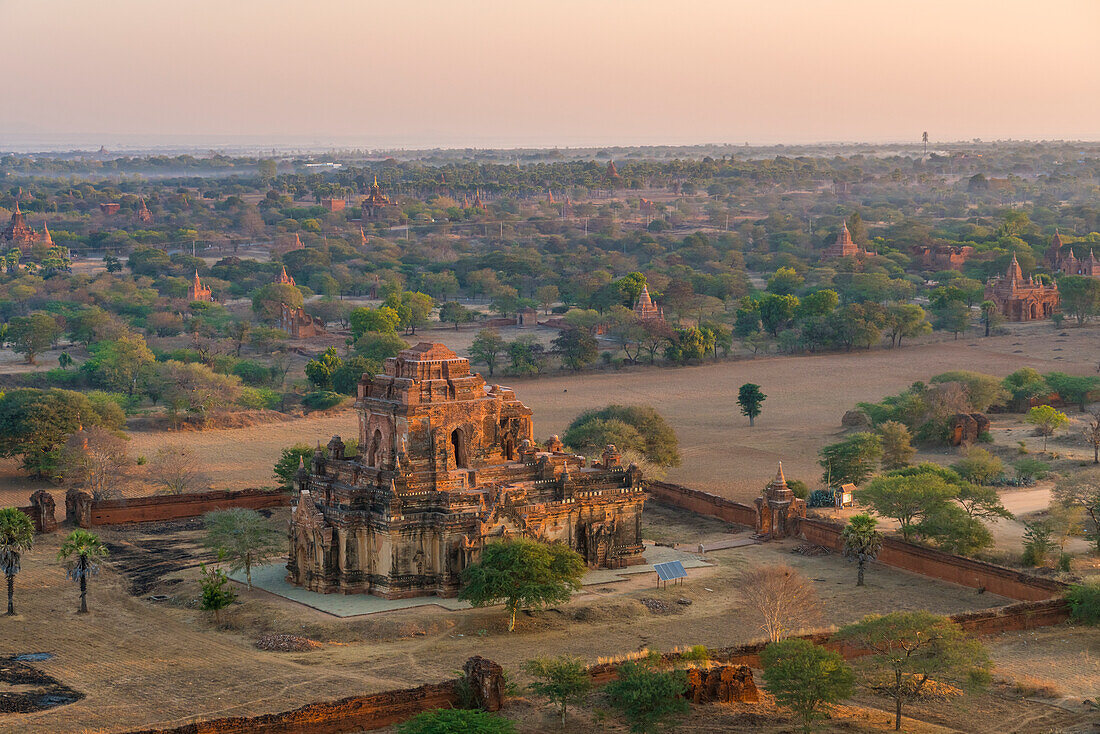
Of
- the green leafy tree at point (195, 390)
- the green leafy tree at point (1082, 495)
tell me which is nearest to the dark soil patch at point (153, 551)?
the green leafy tree at point (195, 390)

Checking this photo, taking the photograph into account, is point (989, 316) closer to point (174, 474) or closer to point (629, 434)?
point (629, 434)

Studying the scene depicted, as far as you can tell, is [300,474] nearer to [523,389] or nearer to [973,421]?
[973,421]

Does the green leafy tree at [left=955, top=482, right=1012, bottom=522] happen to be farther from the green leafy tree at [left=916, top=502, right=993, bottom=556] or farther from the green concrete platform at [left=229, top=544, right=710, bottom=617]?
the green concrete platform at [left=229, top=544, right=710, bottom=617]

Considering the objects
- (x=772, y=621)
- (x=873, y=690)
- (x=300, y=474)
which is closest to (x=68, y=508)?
(x=300, y=474)

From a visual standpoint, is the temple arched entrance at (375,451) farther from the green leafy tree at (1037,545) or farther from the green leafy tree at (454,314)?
the green leafy tree at (454,314)

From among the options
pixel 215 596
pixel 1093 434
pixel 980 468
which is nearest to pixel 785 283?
pixel 1093 434

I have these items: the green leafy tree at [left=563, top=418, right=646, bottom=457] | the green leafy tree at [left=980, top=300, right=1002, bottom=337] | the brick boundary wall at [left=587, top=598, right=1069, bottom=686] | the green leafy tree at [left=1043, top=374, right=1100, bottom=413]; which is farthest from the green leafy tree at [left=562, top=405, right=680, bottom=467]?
the green leafy tree at [left=980, top=300, right=1002, bottom=337]
